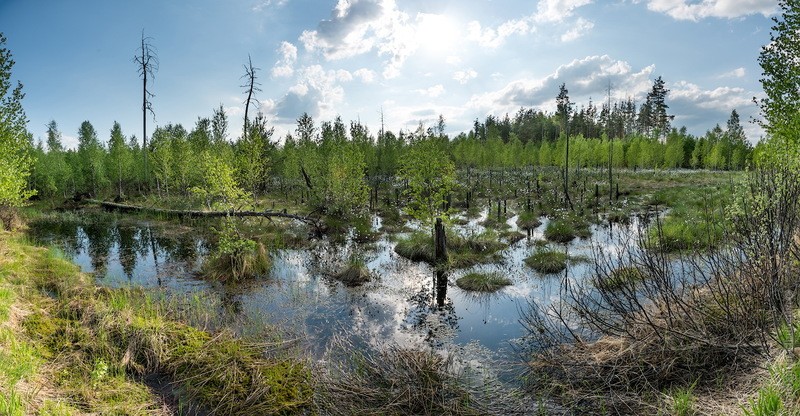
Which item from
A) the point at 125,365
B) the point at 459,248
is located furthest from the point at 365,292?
the point at 125,365

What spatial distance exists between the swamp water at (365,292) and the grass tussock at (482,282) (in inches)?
11.9

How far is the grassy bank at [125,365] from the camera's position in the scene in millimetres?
6570

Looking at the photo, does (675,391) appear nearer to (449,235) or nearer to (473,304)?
(473,304)

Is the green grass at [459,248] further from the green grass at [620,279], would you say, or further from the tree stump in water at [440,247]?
the green grass at [620,279]

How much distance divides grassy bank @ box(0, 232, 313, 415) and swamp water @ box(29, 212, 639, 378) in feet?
5.27

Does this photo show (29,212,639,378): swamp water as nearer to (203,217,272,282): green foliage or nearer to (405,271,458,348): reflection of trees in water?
(405,271,458,348): reflection of trees in water

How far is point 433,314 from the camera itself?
1198cm

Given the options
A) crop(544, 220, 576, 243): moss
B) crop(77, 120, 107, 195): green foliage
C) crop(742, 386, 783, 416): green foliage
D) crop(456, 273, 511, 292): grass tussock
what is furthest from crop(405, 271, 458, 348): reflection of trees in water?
crop(77, 120, 107, 195): green foliage

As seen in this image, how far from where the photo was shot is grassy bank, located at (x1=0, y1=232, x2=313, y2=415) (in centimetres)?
657

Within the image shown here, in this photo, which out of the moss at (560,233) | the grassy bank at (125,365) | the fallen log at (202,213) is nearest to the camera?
the grassy bank at (125,365)

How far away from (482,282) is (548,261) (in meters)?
3.81

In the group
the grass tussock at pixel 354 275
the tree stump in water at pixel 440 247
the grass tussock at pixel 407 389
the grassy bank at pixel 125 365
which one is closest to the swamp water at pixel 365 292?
the grass tussock at pixel 354 275

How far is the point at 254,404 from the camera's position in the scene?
7.12 metres

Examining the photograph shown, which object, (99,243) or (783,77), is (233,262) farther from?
(783,77)
